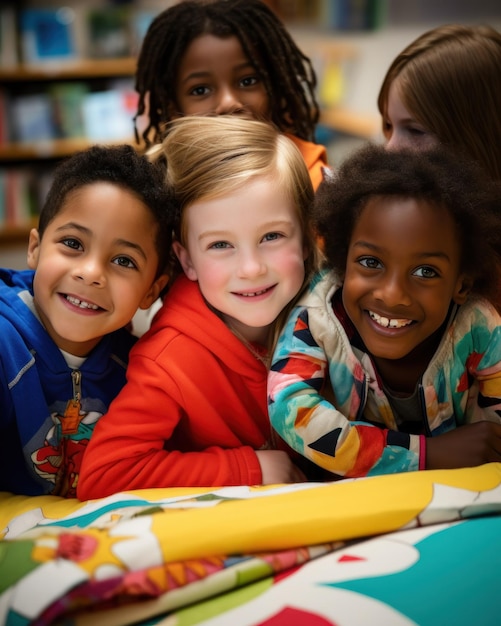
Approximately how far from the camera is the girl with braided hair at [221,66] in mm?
1579

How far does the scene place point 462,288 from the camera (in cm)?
120

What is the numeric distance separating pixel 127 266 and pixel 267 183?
0.30m

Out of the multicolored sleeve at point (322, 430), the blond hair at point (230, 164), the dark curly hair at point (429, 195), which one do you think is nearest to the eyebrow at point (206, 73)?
the blond hair at point (230, 164)

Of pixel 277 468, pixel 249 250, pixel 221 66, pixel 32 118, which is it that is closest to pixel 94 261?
pixel 249 250

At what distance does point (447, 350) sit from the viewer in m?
1.20

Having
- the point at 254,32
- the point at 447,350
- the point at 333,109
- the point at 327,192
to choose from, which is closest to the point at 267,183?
the point at 327,192

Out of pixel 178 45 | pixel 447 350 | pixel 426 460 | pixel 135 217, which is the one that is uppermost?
pixel 178 45

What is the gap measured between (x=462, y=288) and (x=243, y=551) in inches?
22.8

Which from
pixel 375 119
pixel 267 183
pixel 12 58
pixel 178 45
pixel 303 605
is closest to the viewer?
pixel 303 605

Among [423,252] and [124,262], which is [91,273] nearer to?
[124,262]

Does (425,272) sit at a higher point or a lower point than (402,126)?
lower

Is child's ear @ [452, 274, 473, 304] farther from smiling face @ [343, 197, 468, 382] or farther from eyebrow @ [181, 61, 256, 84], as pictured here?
eyebrow @ [181, 61, 256, 84]

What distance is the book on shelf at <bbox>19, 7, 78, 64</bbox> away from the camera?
3859 mm

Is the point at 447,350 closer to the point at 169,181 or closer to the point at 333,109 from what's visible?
the point at 169,181
